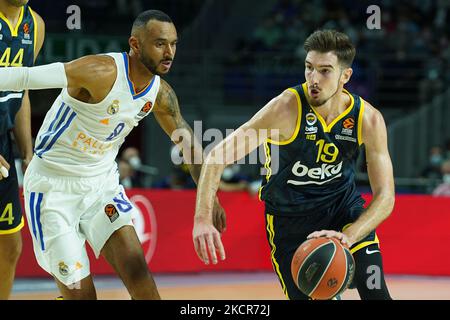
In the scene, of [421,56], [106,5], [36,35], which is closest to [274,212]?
[36,35]

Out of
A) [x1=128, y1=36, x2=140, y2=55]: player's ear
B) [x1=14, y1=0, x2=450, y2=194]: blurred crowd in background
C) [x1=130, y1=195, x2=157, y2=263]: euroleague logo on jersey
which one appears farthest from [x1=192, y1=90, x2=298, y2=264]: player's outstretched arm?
[x1=14, y1=0, x2=450, y2=194]: blurred crowd in background

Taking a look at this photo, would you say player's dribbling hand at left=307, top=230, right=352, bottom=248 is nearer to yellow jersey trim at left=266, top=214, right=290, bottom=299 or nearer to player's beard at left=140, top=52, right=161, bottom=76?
yellow jersey trim at left=266, top=214, right=290, bottom=299

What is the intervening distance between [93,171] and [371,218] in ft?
6.10

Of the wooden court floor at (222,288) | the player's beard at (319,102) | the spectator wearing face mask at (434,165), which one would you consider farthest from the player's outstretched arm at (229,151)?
the spectator wearing face mask at (434,165)

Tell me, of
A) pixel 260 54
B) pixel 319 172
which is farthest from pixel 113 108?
pixel 260 54

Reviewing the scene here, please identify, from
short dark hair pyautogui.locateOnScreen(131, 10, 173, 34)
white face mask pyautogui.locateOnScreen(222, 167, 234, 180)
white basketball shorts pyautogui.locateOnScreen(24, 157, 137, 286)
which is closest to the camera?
white basketball shorts pyautogui.locateOnScreen(24, 157, 137, 286)

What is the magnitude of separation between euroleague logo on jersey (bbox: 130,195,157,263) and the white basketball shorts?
Result: 5.28 metres

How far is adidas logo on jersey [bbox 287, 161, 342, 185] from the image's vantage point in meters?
5.54

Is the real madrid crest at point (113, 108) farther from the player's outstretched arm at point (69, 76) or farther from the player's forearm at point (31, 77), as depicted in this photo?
the player's forearm at point (31, 77)

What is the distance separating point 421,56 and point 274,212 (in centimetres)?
1056

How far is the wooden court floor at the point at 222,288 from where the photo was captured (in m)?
9.27

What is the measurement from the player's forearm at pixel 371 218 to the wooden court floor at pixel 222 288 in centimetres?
379

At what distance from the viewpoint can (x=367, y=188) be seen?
12766 mm

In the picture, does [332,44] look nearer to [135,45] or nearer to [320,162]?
[320,162]
